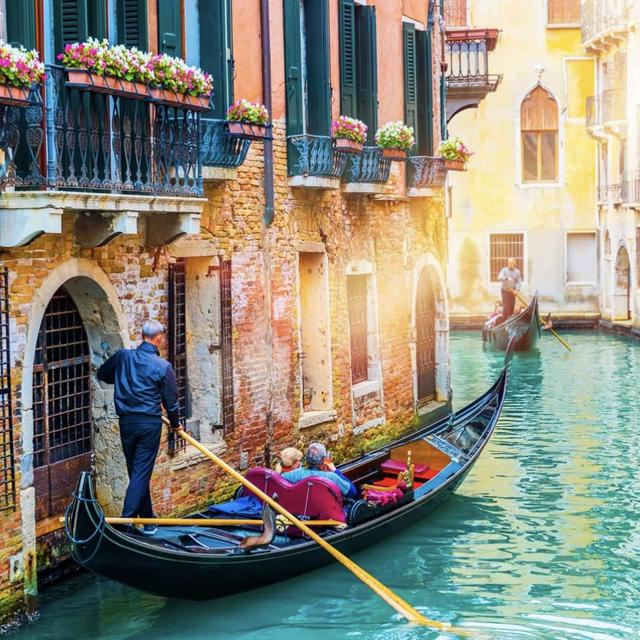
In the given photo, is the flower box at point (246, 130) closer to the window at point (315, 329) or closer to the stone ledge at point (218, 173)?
the stone ledge at point (218, 173)

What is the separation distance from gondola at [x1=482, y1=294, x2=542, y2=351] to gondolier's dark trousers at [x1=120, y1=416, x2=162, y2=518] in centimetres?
1351

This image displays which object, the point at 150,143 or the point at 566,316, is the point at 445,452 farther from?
the point at 566,316

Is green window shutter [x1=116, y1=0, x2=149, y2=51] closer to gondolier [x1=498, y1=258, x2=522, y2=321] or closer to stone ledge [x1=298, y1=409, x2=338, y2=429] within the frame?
stone ledge [x1=298, y1=409, x2=338, y2=429]

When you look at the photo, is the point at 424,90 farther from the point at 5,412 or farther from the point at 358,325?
the point at 5,412

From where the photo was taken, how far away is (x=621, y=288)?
25.1m

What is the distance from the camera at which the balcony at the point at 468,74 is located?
20250 mm

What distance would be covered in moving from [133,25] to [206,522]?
299cm

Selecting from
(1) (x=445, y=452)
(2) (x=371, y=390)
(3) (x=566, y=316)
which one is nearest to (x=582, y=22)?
(3) (x=566, y=316)

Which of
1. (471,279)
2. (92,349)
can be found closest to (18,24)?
(92,349)

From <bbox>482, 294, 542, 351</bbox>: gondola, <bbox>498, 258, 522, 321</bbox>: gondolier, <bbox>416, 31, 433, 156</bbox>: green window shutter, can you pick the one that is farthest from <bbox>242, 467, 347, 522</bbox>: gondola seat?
<bbox>498, 258, 522, 321</bbox>: gondolier

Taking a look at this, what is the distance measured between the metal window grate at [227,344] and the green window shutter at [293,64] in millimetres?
1572

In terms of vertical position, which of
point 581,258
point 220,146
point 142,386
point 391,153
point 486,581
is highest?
point 391,153

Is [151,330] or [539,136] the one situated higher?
[539,136]

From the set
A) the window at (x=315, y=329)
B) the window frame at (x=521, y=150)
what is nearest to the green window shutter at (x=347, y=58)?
the window at (x=315, y=329)
